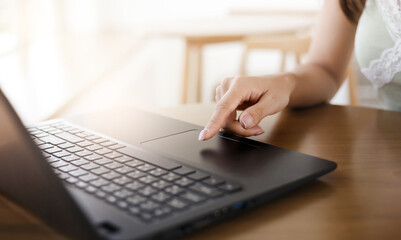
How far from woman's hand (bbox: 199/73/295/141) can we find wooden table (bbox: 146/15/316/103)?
1.35 metres

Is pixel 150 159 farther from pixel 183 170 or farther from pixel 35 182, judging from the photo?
pixel 35 182

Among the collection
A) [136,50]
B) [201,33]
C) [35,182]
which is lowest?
[136,50]

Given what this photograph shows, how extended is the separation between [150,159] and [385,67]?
1.74 feet

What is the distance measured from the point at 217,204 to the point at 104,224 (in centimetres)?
9

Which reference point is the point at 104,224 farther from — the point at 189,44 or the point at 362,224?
the point at 189,44

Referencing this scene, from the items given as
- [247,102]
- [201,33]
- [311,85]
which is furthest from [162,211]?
[201,33]

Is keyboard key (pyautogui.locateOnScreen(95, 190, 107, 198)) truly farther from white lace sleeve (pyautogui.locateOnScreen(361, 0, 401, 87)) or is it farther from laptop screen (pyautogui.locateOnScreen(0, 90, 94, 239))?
white lace sleeve (pyautogui.locateOnScreen(361, 0, 401, 87))

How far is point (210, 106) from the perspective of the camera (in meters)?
0.91

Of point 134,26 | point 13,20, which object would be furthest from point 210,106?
point 134,26

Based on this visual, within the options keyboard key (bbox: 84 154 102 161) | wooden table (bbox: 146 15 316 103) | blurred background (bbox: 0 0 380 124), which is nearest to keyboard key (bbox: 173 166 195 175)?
keyboard key (bbox: 84 154 102 161)

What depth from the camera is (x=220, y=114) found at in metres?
0.60

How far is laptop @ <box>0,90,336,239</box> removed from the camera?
0.33 m

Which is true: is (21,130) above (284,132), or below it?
above

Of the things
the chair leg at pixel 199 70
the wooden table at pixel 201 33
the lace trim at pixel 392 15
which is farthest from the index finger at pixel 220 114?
the chair leg at pixel 199 70
